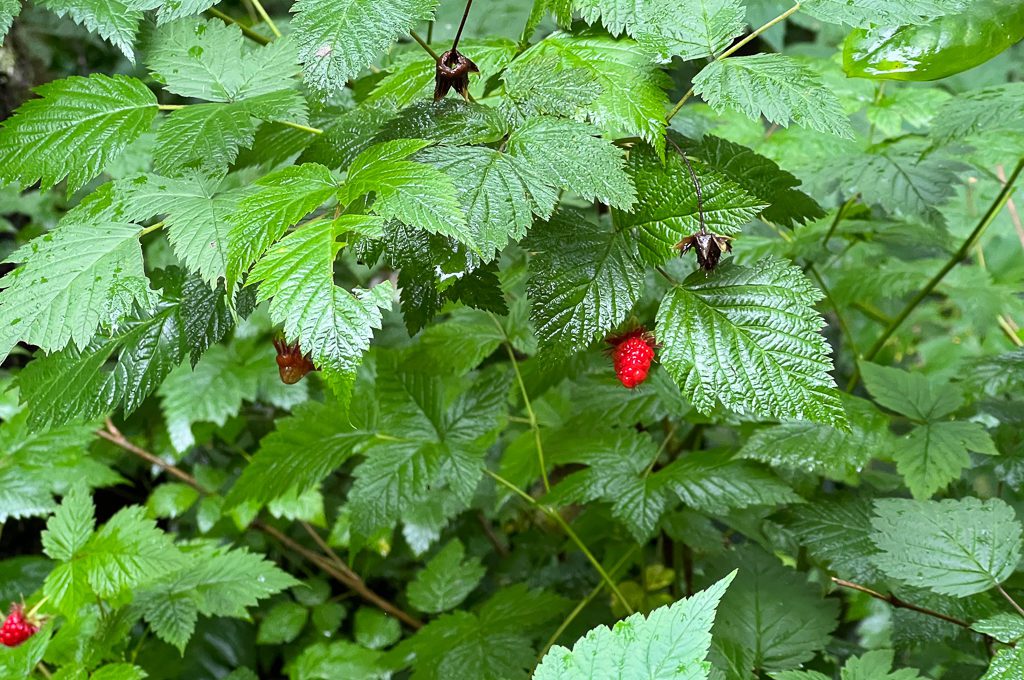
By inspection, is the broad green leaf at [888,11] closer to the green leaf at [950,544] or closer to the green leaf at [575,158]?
the green leaf at [575,158]

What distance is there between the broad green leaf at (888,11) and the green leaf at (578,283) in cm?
31

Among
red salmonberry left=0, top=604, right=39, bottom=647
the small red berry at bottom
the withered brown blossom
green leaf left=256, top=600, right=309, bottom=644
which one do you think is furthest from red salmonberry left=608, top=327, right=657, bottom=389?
green leaf left=256, top=600, right=309, bottom=644

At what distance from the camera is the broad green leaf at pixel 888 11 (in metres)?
0.84

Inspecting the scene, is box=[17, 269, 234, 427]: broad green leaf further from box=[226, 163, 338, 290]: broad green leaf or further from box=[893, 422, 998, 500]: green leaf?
box=[893, 422, 998, 500]: green leaf

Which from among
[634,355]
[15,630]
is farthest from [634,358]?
[15,630]

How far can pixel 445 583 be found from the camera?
5.17 feet

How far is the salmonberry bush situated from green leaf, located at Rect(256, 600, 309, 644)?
0.01 m

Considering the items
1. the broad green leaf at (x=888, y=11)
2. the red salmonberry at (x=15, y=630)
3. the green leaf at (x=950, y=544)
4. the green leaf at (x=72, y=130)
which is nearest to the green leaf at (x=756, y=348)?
the broad green leaf at (x=888, y=11)

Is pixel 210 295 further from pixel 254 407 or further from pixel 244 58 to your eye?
pixel 254 407

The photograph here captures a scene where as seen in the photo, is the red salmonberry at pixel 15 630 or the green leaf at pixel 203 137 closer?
the green leaf at pixel 203 137

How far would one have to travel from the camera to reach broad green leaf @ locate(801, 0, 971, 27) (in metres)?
0.84

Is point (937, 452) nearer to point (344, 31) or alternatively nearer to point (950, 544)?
point (950, 544)

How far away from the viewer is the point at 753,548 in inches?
55.6

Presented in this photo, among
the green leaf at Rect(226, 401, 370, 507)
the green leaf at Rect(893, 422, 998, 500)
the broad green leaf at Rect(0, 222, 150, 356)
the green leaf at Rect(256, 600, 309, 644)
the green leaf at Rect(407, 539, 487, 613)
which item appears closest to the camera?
the broad green leaf at Rect(0, 222, 150, 356)
